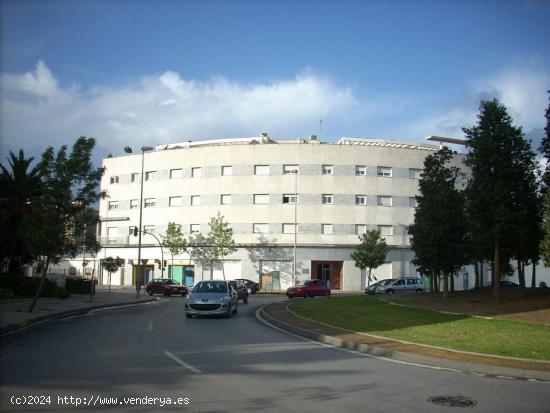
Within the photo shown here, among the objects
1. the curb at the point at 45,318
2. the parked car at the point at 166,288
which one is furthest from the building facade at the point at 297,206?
the curb at the point at 45,318

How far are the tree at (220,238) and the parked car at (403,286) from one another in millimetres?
19900

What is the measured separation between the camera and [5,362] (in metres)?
9.99

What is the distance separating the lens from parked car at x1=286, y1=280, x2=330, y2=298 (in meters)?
A: 41.9

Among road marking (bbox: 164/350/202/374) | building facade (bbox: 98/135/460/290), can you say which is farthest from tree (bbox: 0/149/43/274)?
building facade (bbox: 98/135/460/290)

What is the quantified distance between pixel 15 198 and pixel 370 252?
121 ft

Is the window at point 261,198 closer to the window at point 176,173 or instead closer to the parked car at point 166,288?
the window at point 176,173

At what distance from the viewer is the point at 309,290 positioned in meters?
42.2

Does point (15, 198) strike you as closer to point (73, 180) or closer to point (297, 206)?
point (73, 180)

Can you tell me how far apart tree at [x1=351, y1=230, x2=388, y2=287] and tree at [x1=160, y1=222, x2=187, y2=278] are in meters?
20.0

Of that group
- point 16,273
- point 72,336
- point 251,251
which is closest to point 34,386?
point 72,336

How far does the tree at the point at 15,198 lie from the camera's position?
3150cm

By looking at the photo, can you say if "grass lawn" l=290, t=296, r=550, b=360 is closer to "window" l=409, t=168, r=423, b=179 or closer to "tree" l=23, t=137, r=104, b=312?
"tree" l=23, t=137, r=104, b=312

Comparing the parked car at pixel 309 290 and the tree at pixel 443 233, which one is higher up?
the tree at pixel 443 233

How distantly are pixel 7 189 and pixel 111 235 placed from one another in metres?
40.7
